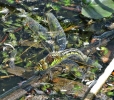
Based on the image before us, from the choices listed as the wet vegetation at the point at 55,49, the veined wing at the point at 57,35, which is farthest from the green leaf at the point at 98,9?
the veined wing at the point at 57,35

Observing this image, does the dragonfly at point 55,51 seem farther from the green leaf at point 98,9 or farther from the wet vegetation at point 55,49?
the green leaf at point 98,9

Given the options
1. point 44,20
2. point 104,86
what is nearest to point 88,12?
point 44,20

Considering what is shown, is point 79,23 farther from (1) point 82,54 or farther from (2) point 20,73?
(2) point 20,73

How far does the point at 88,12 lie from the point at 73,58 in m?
1.00

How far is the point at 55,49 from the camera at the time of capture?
320 centimetres

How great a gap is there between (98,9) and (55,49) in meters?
1.17

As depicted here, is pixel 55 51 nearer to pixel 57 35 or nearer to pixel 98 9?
pixel 57 35

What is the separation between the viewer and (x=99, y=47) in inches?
145

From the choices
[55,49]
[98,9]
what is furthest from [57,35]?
[98,9]

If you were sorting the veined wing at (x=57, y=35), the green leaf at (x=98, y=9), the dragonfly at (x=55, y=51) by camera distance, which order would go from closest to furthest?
the dragonfly at (x=55, y=51) < the veined wing at (x=57, y=35) < the green leaf at (x=98, y=9)

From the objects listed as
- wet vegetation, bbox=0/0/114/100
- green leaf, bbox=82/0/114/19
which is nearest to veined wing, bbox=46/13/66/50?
wet vegetation, bbox=0/0/114/100

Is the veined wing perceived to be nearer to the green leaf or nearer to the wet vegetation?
the wet vegetation

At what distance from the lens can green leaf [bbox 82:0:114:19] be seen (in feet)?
13.3

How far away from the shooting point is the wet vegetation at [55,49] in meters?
3.11
